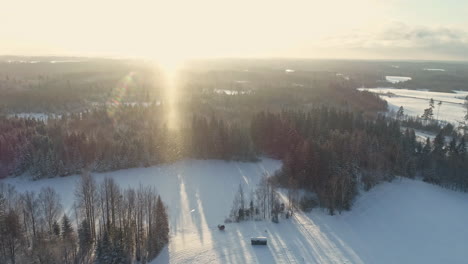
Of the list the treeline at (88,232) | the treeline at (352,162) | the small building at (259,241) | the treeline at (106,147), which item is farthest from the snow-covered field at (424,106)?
the treeline at (88,232)

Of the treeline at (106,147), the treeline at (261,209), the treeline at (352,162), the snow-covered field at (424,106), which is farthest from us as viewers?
the snow-covered field at (424,106)

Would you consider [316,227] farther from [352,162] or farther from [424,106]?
[424,106]

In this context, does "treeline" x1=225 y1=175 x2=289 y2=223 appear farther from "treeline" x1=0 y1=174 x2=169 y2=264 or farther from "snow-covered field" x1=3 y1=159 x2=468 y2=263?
"treeline" x1=0 y1=174 x2=169 y2=264

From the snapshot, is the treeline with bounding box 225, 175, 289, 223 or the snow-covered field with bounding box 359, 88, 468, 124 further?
the snow-covered field with bounding box 359, 88, 468, 124

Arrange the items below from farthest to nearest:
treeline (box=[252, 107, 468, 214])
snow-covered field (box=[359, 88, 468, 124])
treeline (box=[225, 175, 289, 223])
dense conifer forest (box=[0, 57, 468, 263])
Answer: snow-covered field (box=[359, 88, 468, 124]), treeline (box=[252, 107, 468, 214]), treeline (box=[225, 175, 289, 223]), dense conifer forest (box=[0, 57, 468, 263])


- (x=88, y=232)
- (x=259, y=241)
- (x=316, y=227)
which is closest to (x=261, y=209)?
(x=316, y=227)

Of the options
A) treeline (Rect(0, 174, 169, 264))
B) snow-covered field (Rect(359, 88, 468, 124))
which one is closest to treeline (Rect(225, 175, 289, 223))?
treeline (Rect(0, 174, 169, 264))

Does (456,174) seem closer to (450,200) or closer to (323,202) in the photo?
(450,200)

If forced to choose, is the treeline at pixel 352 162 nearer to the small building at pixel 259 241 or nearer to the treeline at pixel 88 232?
the small building at pixel 259 241
